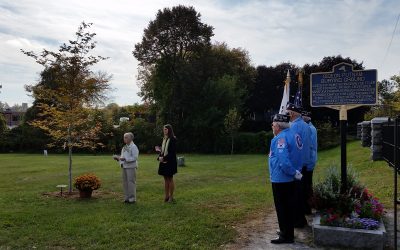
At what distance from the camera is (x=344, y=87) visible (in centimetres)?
777

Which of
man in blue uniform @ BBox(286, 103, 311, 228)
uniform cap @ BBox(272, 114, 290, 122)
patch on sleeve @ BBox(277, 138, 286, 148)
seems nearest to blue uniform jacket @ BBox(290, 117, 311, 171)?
man in blue uniform @ BBox(286, 103, 311, 228)

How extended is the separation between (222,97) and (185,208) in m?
35.5

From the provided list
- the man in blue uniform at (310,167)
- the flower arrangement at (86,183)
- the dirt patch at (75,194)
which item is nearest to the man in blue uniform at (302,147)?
the man in blue uniform at (310,167)


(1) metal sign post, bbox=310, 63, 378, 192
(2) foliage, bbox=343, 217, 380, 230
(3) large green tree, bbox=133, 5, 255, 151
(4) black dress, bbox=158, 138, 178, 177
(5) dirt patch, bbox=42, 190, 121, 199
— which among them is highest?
(3) large green tree, bbox=133, 5, 255, 151

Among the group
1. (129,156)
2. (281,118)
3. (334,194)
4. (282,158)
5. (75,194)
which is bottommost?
(75,194)

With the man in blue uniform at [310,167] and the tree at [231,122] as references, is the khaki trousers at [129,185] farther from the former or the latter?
the tree at [231,122]

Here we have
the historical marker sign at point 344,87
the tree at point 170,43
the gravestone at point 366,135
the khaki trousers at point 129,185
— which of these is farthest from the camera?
the tree at point 170,43

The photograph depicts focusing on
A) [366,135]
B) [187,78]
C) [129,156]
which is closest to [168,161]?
[129,156]

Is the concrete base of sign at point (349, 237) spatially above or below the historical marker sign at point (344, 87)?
below

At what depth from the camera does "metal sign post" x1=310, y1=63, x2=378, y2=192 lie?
758 centimetres

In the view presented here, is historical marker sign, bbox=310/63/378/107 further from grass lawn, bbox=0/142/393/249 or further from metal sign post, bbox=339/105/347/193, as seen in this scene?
grass lawn, bbox=0/142/393/249

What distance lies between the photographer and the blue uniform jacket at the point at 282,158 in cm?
655

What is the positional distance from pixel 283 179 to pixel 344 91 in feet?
7.31

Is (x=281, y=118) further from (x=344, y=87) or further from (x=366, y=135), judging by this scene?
(x=366, y=135)
